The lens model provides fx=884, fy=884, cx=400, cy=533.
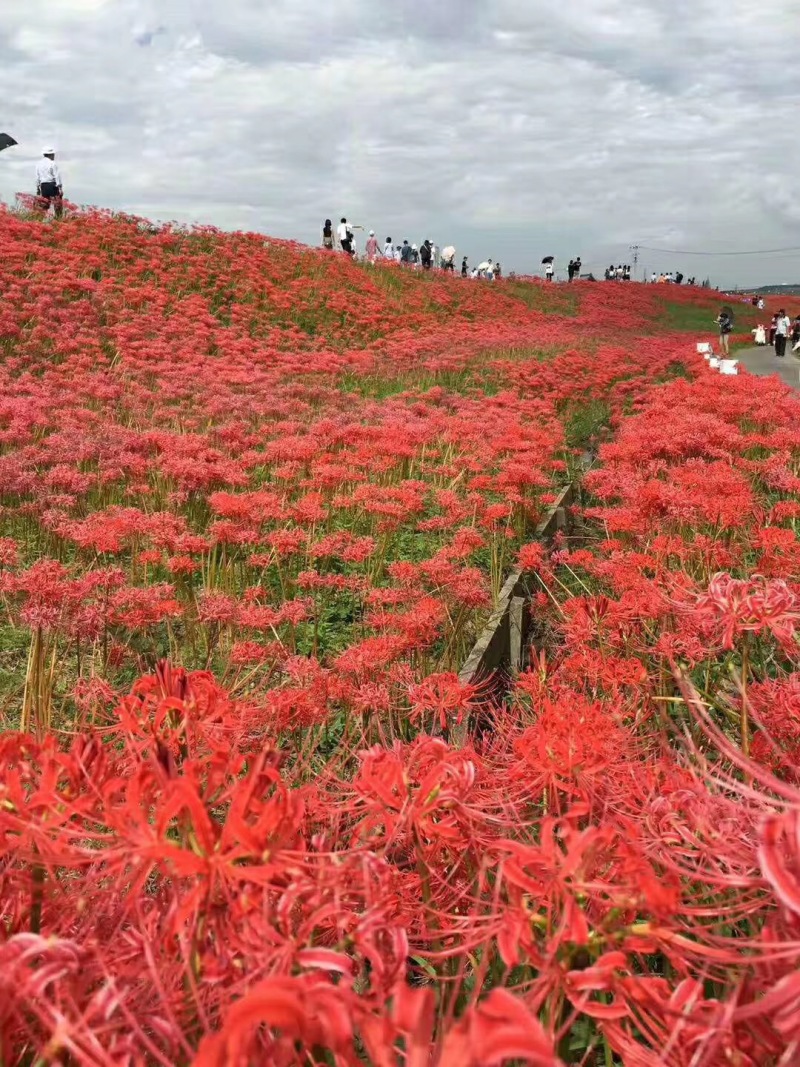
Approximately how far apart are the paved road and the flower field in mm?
11295

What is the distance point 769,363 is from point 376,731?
82.0 ft

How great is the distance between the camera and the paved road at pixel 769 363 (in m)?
20.6

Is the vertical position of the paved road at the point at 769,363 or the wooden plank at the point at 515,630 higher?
the paved road at the point at 769,363

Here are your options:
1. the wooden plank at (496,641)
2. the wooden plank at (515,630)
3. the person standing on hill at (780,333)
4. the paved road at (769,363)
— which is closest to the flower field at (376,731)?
the wooden plank at (496,641)

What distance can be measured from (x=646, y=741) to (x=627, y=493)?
10.2 feet

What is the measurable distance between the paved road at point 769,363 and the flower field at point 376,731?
445 inches

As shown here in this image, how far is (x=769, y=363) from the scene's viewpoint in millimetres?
25141

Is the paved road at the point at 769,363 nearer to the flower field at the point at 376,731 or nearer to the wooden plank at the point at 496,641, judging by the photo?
the flower field at the point at 376,731

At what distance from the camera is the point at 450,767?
1214mm

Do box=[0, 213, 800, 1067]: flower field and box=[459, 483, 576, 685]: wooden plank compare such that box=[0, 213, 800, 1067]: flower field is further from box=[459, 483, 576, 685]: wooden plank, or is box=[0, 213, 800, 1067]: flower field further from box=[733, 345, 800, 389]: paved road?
box=[733, 345, 800, 389]: paved road

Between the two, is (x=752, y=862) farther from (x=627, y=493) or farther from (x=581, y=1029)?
(x=627, y=493)

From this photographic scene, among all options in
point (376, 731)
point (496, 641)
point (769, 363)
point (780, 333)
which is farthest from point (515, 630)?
point (780, 333)

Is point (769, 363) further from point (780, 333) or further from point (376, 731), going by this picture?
point (376, 731)

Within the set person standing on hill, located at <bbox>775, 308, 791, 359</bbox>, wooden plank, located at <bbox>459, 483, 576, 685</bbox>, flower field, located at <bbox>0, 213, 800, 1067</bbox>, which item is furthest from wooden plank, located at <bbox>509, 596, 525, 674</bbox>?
person standing on hill, located at <bbox>775, 308, 791, 359</bbox>
